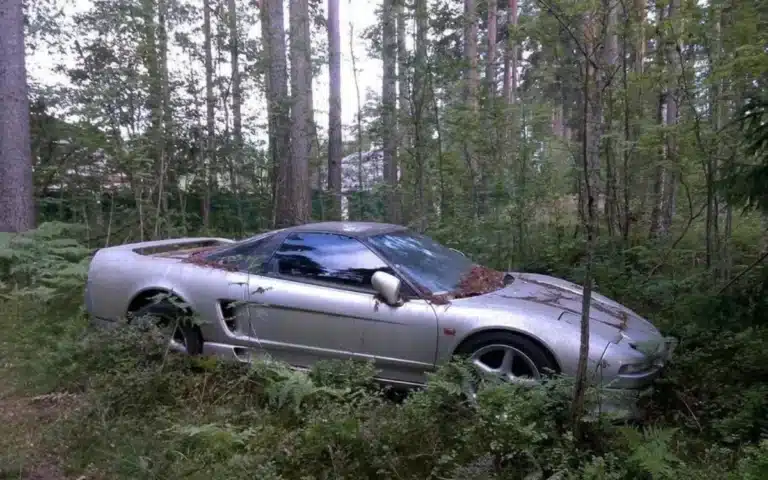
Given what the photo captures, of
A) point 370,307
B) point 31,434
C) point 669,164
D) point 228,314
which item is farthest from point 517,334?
point 669,164

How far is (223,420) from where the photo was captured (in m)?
3.84

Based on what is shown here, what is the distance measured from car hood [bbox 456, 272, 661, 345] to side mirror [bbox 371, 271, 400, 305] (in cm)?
59

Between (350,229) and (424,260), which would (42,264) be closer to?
(350,229)

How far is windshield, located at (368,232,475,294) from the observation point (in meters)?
4.48

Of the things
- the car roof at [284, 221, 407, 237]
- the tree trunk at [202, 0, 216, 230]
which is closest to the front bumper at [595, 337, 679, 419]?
the car roof at [284, 221, 407, 237]

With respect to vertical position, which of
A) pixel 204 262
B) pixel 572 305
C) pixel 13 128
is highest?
pixel 13 128

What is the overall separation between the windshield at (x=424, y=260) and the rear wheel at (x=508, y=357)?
592mm

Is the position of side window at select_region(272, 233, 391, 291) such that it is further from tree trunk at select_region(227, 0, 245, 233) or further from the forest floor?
tree trunk at select_region(227, 0, 245, 233)

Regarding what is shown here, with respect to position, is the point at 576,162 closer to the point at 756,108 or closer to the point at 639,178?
the point at 639,178

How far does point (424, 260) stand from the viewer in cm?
481

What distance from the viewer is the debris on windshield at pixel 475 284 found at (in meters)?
4.25

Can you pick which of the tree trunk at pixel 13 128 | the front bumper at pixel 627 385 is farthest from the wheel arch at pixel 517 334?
the tree trunk at pixel 13 128

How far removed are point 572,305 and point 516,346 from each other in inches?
31.9

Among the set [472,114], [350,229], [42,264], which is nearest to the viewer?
[350,229]
